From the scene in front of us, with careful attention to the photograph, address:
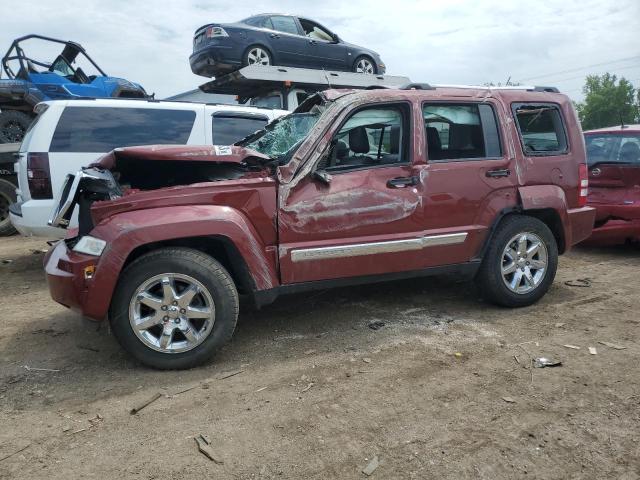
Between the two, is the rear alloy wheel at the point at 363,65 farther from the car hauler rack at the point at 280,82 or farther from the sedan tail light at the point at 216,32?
the sedan tail light at the point at 216,32

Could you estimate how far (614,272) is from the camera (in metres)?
5.72

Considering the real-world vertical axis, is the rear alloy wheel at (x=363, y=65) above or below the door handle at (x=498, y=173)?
above

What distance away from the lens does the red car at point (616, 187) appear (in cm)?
623

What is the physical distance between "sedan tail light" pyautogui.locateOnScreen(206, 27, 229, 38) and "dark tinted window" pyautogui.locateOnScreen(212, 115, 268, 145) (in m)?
3.17

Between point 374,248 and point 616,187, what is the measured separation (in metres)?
4.26

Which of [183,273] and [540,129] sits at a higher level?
[540,129]

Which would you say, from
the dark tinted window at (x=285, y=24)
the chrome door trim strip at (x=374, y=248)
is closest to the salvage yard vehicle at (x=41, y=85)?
the dark tinted window at (x=285, y=24)

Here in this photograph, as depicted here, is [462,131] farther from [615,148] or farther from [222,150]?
[615,148]

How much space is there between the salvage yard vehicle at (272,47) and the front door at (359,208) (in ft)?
19.4

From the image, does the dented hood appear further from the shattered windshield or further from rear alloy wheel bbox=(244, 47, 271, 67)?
rear alloy wheel bbox=(244, 47, 271, 67)

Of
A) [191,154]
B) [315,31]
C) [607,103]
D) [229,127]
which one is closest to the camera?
[191,154]

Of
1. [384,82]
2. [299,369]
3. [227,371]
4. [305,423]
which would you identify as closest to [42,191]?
[227,371]

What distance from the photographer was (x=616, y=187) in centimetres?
641

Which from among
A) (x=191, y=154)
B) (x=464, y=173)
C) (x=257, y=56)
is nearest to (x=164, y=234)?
(x=191, y=154)
